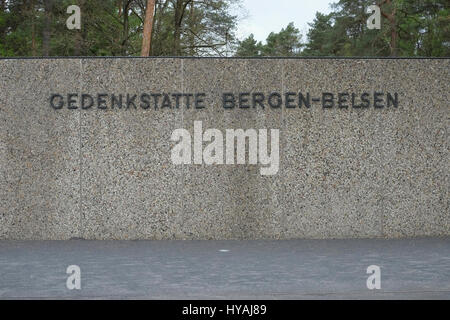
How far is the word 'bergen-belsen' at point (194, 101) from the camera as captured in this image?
972 cm

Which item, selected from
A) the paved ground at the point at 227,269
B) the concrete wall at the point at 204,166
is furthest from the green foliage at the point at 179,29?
the paved ground at the point at 227,269

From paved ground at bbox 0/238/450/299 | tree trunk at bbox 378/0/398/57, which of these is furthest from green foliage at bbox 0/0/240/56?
paved ground at bbox 0/238/450/299

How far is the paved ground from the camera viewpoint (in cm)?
557

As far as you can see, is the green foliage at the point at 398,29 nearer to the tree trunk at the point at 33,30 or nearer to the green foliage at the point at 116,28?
the green foliage at the point at 116,28

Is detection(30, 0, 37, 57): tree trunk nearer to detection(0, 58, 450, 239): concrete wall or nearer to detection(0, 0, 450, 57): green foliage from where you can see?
detection(0, 0, 450, 57): green foliage

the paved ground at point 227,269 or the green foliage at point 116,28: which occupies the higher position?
the green foliage at point 116,28

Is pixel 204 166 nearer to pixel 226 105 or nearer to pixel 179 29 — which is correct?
pixel 226 105

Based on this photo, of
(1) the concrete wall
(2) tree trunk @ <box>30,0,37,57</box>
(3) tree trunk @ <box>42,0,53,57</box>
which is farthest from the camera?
(2) tree trunk @ <box>30,0,37,57</box>

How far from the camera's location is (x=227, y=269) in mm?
6758

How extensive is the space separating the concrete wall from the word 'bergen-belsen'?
7 cm

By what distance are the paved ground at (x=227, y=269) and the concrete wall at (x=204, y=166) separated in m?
0.46

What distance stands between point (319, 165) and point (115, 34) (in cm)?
1887
